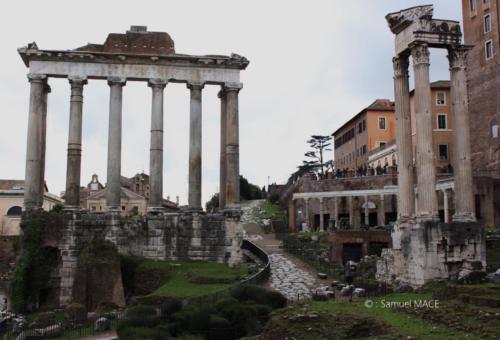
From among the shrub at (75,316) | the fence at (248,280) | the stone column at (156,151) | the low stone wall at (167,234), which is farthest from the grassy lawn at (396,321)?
the stone column at (156,151)

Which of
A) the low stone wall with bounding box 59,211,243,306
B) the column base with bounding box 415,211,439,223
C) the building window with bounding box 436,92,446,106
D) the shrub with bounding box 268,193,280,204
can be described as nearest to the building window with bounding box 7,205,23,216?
the shrub with bounding box 268,193,280,204

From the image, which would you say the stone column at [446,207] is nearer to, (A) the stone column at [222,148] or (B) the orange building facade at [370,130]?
(A) the stone column at [222,148]

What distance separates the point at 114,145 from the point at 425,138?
16.4 m

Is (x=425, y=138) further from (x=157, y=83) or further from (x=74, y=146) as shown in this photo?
(x=74, y=146)

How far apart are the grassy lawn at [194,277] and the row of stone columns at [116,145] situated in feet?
11.9

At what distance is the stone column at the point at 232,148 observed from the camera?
103ft

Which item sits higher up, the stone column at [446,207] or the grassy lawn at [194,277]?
the stone column at [446,207]

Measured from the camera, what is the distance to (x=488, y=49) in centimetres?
5059

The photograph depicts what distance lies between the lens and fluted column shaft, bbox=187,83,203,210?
102 ft

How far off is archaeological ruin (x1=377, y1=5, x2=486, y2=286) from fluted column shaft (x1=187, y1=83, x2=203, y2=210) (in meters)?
10.7

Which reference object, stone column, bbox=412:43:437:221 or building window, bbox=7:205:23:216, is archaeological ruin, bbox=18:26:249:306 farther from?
building window, bbox=7:205:23:216

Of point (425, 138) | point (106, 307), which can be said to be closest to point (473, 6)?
point (425, 138)

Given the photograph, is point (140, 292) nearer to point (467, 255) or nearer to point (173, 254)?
point (173, 254)

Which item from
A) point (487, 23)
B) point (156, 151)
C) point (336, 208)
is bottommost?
point (336, 208)
